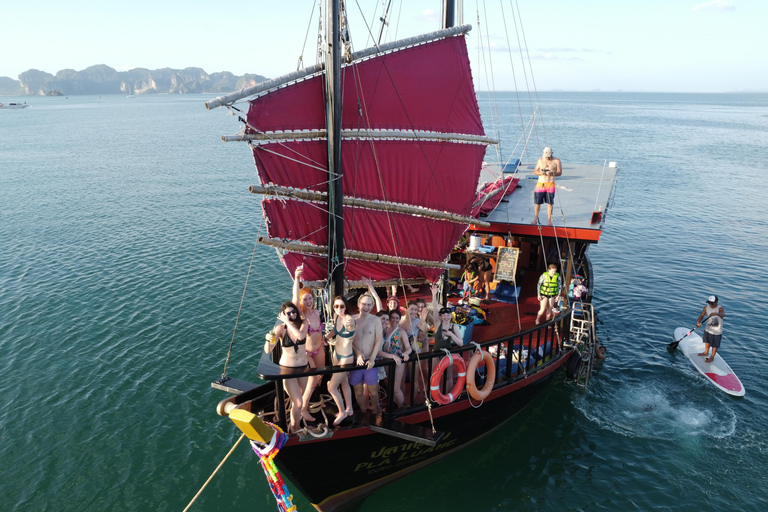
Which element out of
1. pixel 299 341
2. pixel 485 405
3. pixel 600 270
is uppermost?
pixel 299 341

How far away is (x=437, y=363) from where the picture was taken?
29.9 ft

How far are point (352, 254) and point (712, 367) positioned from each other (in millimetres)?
11987

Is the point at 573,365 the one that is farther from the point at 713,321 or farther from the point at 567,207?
the point at 567,207

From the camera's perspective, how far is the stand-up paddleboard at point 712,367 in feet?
45.7

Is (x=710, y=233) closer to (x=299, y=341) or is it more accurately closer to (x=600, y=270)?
(x=600, y=270)

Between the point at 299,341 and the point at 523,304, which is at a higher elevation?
the point at 299,341

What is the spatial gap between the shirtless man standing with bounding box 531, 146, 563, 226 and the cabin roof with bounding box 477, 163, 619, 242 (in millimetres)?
472

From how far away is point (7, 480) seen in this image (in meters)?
10.6

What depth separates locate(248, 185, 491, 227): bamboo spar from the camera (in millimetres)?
9984

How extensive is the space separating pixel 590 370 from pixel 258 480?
9291 mm

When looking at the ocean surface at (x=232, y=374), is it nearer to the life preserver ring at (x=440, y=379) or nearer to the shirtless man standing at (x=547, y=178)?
the life preserver ring at (x=440, y=379)

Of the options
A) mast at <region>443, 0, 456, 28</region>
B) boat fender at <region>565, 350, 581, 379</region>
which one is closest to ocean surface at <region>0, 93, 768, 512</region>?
boat fender at <region>565, 350, 581, 379</region>

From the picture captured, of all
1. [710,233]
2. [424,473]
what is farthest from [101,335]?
[710,233]

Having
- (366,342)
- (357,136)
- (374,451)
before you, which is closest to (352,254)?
(357,136)
